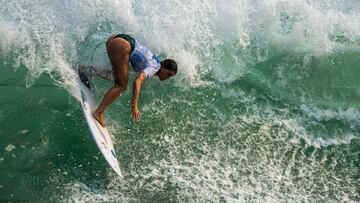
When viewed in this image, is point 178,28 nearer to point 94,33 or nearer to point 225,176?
point 94,33

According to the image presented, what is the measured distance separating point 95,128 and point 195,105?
6.34 ft

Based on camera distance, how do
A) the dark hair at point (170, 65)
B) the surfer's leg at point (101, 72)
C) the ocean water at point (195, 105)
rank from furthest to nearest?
the surfer's leg at point (101, 72) < the ocean water at point (195, 105) < the dark hair at point (170, 65)

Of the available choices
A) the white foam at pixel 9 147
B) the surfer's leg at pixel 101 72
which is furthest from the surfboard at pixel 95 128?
the white foam at pixel 9 147

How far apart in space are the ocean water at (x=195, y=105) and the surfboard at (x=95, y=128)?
0.26 metres

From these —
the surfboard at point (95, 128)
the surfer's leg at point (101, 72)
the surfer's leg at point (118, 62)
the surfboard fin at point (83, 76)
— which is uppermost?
the surfer's leg at point (118, 62)

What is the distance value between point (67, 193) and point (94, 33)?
A: 3493mm

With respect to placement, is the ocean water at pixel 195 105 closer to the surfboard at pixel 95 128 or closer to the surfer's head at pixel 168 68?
the surfboard at pixel 95 128

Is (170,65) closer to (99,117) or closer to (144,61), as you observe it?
(144,61)

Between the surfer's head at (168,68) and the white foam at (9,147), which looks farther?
the white foam at (9,147)

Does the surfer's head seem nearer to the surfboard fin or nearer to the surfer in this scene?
the surfer

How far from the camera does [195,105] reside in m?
7.98

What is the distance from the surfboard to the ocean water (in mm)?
256

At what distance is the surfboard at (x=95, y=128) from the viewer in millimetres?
6492

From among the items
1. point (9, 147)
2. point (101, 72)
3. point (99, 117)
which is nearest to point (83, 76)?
point (101, 72)
